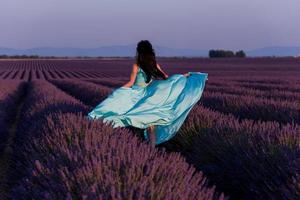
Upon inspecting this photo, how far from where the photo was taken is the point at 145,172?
3.46 metres

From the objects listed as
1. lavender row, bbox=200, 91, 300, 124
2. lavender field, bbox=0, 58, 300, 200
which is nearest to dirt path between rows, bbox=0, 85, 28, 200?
lavender field, bbox=0, 58, 300, 200

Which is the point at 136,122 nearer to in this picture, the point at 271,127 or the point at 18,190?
the point at 271,127

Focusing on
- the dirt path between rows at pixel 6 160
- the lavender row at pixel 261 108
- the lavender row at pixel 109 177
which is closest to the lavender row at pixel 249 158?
the lavender row at pixel 109 177

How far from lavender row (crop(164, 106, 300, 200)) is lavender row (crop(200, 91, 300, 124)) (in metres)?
1.65

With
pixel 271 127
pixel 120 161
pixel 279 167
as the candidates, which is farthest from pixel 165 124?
pixel 120 161

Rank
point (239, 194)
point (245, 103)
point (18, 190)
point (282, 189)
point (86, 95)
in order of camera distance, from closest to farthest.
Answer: point (18, 190)
point (282, 189)
point (239, 194)
point (245, 103)
point (86, 95)

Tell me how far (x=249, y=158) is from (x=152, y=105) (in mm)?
2246

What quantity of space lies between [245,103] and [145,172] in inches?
247

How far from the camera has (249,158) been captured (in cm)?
483

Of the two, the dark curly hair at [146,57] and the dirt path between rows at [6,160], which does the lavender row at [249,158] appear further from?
the dirt path between rows at [6,160]

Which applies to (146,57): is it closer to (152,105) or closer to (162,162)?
(152,105)

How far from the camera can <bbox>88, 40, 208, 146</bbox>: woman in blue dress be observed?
6719 mm

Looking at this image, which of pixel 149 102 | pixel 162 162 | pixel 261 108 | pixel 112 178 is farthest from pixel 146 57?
pixel 112 178

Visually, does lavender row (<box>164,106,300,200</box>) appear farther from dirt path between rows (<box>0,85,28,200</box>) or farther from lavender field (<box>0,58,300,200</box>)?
dirt path between rows (<box>0,85,28,200</box>)
